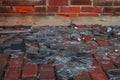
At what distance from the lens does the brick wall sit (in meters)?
3.35

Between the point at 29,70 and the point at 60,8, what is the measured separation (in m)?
1.44

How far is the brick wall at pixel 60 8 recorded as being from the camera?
3354 mm

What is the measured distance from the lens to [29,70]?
7.00 ft

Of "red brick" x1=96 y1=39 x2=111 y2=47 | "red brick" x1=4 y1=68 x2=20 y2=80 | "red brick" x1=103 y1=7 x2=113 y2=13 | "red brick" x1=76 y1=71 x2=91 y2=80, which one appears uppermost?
"red brick" x1=103 y1=7 x2=113 y2=13

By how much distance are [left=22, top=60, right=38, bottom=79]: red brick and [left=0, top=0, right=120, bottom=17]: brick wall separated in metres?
1.23

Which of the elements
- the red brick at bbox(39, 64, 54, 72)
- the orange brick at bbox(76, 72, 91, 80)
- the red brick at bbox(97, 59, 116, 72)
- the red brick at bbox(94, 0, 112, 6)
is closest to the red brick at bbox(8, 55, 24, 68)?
the red brick at bbox(39, 64, 54, 72)

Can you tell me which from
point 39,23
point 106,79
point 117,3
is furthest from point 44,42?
point 117,3

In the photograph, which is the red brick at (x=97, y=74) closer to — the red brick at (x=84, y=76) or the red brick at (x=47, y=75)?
the red brick at (x=84, y=76)

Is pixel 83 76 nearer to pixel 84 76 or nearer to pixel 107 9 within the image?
pixel 84 76

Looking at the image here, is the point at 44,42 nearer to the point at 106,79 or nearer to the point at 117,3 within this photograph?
the point at 106,79

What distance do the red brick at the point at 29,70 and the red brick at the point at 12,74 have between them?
0.14 feet

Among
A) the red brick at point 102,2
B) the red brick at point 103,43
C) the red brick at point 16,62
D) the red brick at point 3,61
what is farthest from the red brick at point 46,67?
the red brick at point 102,2

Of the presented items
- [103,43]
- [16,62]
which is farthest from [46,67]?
[103,43]

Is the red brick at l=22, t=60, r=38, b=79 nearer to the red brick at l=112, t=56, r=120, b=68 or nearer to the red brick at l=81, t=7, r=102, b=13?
the red brick at l=112, t=56, r=120, b=68
